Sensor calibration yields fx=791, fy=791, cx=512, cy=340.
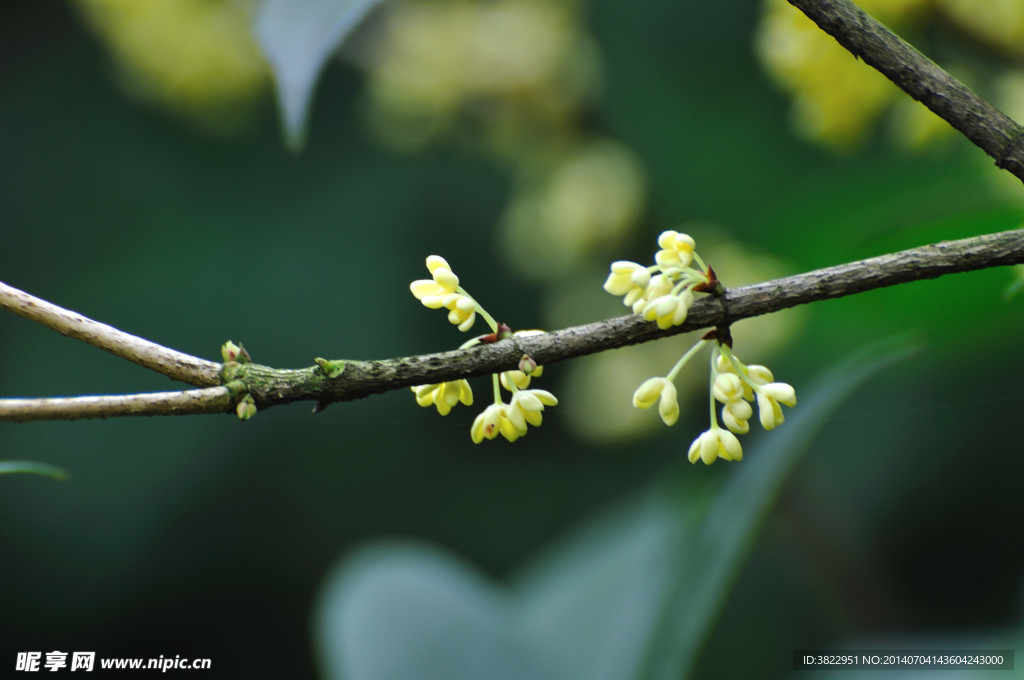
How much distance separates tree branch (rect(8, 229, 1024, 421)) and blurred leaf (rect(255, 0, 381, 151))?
0.74ft

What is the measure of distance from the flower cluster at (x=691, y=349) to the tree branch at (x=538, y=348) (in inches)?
0.5

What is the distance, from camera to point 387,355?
1.87 m

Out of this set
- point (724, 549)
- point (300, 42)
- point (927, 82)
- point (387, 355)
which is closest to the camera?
point (927, 82)

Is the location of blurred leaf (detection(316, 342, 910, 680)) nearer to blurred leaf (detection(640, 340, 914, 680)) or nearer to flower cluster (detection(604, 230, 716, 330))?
blurred leaf (detection(640, 340, 914, 680))

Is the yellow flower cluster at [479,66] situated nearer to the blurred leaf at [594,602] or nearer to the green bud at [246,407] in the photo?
the blurred leaf at [594,602]

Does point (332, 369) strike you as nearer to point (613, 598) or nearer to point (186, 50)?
point (613, 598)

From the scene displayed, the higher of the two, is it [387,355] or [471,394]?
[387,355]

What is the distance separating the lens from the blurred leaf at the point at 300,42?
52 cm

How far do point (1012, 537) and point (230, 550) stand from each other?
64.2 inches

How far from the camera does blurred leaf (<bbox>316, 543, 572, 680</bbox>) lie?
0.84 meters

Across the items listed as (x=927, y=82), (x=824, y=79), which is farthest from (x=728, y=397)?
(x=824, y=79)

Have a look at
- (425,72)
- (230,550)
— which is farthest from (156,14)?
(230,550)

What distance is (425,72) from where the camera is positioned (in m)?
1.41

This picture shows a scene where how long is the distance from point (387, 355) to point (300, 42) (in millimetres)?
1353
